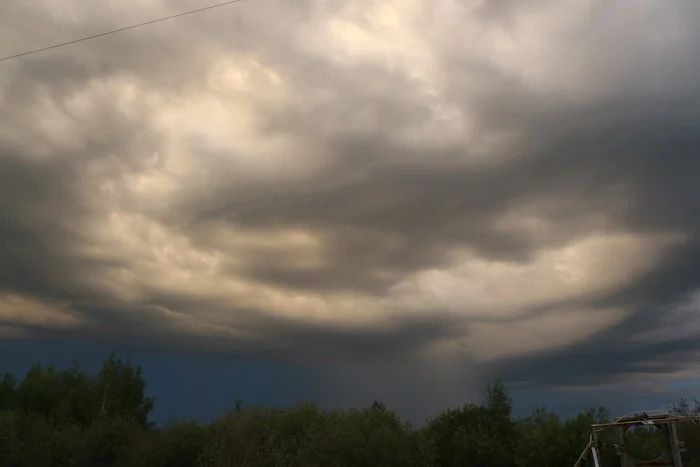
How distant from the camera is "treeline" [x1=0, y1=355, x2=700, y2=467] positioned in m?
58.0

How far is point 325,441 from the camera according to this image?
6059 centimetres

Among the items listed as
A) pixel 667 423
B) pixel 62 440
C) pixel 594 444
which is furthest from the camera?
pixel 62 440

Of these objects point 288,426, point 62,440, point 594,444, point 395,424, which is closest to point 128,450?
point 62,440

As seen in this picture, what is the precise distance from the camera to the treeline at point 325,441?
57969 mm

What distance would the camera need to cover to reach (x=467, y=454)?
6538cm

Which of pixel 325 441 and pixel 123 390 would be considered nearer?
pixel 325 441

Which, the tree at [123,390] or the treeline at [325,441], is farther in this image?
the tree at [123,390]

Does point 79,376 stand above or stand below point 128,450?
above

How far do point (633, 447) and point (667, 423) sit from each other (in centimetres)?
3783

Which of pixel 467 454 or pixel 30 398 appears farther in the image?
pixel 30 398

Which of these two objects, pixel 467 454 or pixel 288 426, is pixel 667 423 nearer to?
pixel 467 454

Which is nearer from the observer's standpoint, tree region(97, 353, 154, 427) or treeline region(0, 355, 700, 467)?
treeline region(0, 355, 700, 467)

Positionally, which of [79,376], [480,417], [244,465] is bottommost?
[244,465]

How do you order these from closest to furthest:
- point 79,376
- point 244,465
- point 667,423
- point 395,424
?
point 667,423 → point 244,465 → point 395,424 → point 79,376
